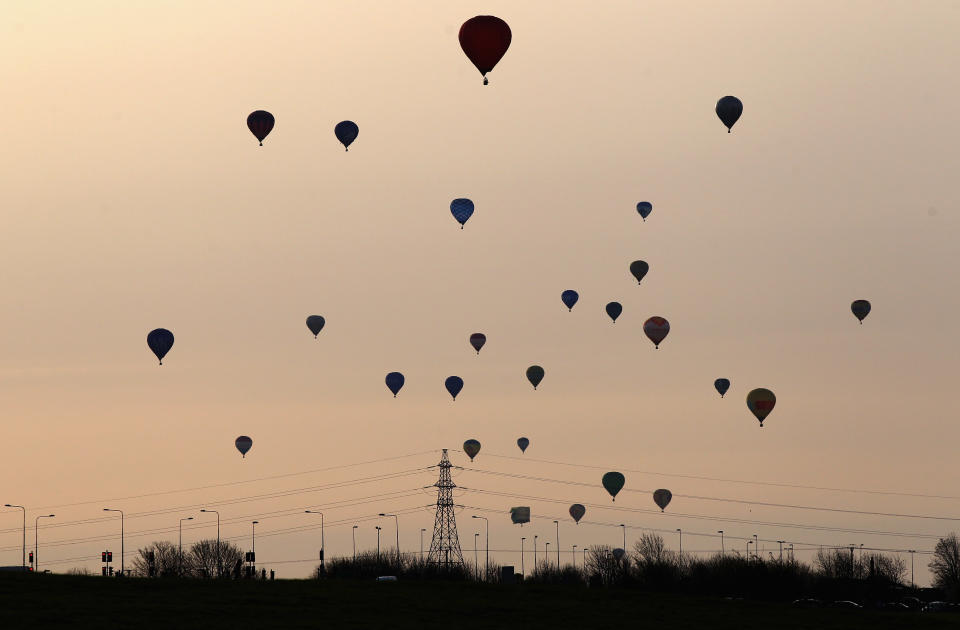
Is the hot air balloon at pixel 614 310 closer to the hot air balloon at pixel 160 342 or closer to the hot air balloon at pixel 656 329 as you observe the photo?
the hot air balloon at pixel 656 329

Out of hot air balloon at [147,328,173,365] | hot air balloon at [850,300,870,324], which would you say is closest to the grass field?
hot air balloon at [147,328,173,365]

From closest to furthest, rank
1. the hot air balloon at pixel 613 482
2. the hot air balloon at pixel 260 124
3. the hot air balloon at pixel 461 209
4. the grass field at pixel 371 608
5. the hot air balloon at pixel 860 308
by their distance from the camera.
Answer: the grass field at pixel 371 608
the hot air balloon at pixel 260 124
the hot air balloon at pixel 461 209
the hot air balloon at pixel 860 308
the hot air balloon at pixel 613 482

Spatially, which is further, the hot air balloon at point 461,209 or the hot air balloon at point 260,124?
the hot air balloon at point 461,209

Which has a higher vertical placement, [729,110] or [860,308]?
[729,110]

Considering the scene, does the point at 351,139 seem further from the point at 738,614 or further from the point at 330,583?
the point at 738,614

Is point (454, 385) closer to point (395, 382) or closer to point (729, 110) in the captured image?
point (395, 382)

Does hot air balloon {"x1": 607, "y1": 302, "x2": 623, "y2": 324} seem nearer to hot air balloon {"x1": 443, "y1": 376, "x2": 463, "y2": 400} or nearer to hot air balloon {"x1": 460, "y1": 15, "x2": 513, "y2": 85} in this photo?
hot air balloon {"x1": 443, "y1": 376, "x2": 463, "y2": 400}

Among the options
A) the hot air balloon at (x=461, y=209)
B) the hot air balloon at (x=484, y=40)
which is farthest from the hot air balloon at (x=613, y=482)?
the hot air balloon at (x=484, y=40)

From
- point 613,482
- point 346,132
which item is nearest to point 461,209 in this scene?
point 346,132
